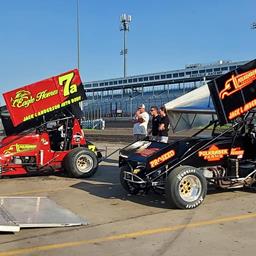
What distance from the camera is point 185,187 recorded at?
748 cm

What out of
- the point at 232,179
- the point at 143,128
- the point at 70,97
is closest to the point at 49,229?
the point at 232,179

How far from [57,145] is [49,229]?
5.29m

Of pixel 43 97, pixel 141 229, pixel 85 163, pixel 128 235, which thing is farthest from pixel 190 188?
pixel 43 97

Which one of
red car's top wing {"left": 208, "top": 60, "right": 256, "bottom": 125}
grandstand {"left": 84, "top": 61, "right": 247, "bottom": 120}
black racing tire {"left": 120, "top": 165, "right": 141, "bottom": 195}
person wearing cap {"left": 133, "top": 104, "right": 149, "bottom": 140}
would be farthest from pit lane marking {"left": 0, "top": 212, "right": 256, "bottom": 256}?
grandstand {"left": 84, "top": 61, "right": 247, "bottom": 120}

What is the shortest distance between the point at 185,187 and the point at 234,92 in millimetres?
1801

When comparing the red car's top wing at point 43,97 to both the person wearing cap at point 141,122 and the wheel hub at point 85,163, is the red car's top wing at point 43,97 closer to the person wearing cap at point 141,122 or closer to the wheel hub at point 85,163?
the wheel hub at point 85,163

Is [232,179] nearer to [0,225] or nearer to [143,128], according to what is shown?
[0,225]

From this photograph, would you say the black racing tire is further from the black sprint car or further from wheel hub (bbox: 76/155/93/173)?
wheel hub (bbox: 76/155/93/173)

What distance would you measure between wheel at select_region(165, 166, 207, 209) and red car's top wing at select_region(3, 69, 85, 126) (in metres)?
4.70

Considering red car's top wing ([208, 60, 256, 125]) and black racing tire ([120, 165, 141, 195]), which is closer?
red car's top wing ([208, 60, 256, 125])

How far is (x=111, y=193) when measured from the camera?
29.3ft

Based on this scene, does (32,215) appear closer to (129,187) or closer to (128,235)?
(128,235)

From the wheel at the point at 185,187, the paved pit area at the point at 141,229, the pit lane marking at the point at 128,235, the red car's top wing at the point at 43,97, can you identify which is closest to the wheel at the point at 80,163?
the red car's top wing at the point at 43,97

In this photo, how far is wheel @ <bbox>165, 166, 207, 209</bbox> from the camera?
7281 millimetres
